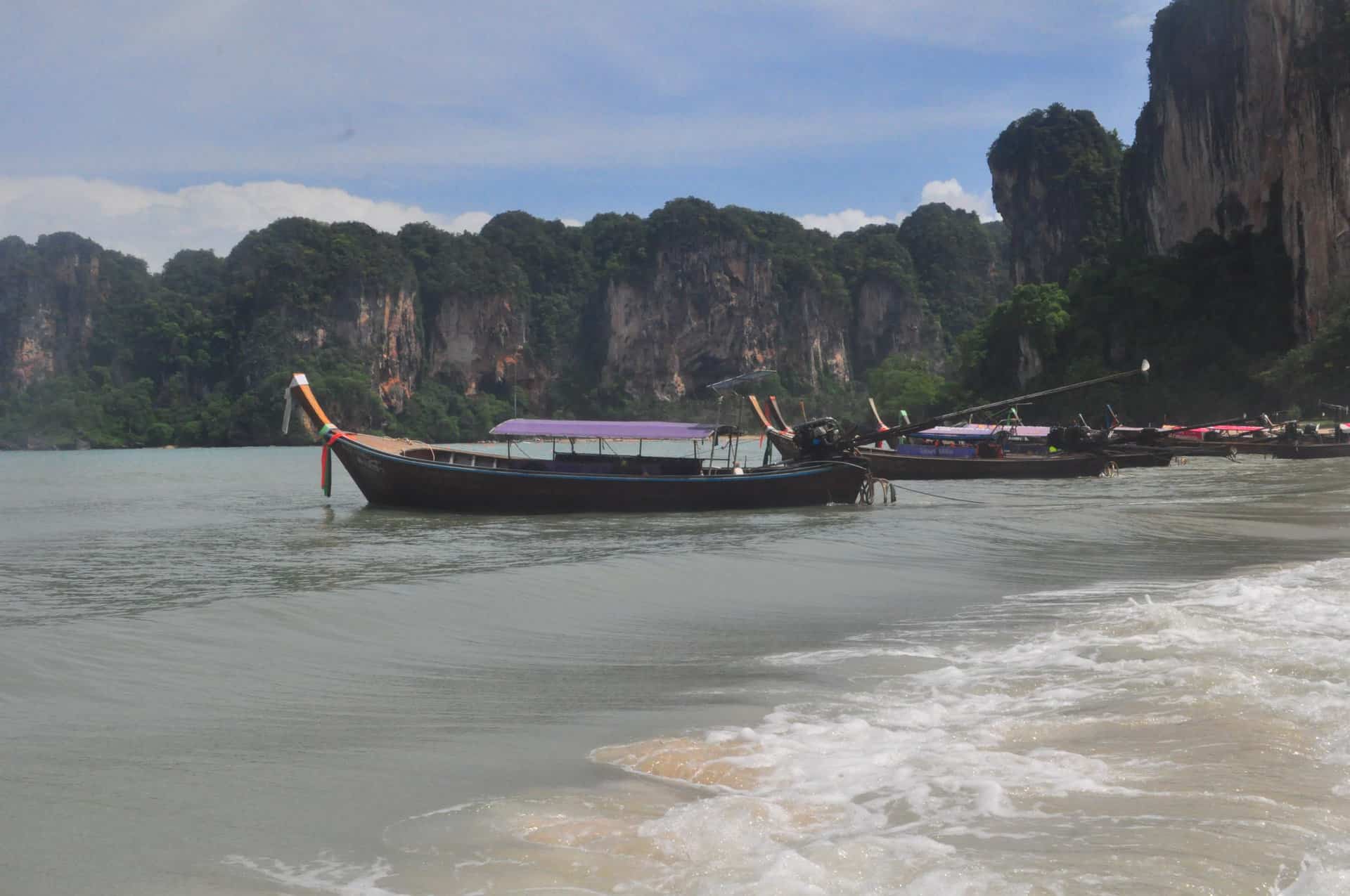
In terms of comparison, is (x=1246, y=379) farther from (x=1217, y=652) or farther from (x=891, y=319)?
(x=891, y=319)

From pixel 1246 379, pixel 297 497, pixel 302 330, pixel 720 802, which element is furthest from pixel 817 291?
pixel 720 802

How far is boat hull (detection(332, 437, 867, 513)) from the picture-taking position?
1931cm

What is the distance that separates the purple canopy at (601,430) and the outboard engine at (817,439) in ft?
7.60

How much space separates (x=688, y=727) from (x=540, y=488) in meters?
14.4

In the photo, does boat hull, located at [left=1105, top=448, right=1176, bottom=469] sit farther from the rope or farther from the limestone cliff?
the limestone cliff

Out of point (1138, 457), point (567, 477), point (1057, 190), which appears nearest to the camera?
point (567, 477)

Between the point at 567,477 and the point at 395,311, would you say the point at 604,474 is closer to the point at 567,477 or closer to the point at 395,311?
the point at 567,477

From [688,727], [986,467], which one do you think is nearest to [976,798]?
[688,727]

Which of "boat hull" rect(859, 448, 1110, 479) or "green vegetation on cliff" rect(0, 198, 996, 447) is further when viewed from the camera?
"green vegetation on cliff" rect(0, 198, 996, 447)

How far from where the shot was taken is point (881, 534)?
1596cm

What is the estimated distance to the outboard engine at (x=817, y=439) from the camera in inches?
862

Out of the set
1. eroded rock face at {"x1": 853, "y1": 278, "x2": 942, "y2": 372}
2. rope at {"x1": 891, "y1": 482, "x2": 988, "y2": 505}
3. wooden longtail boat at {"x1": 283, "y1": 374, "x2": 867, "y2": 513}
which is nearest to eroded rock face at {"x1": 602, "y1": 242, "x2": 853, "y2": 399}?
eroded rock face at {"x1": 853, "y1": 278, "x2": 942, "y2": 372}

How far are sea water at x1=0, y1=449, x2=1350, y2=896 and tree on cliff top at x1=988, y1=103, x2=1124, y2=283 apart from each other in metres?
70.5

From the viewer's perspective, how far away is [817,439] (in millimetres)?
22016
